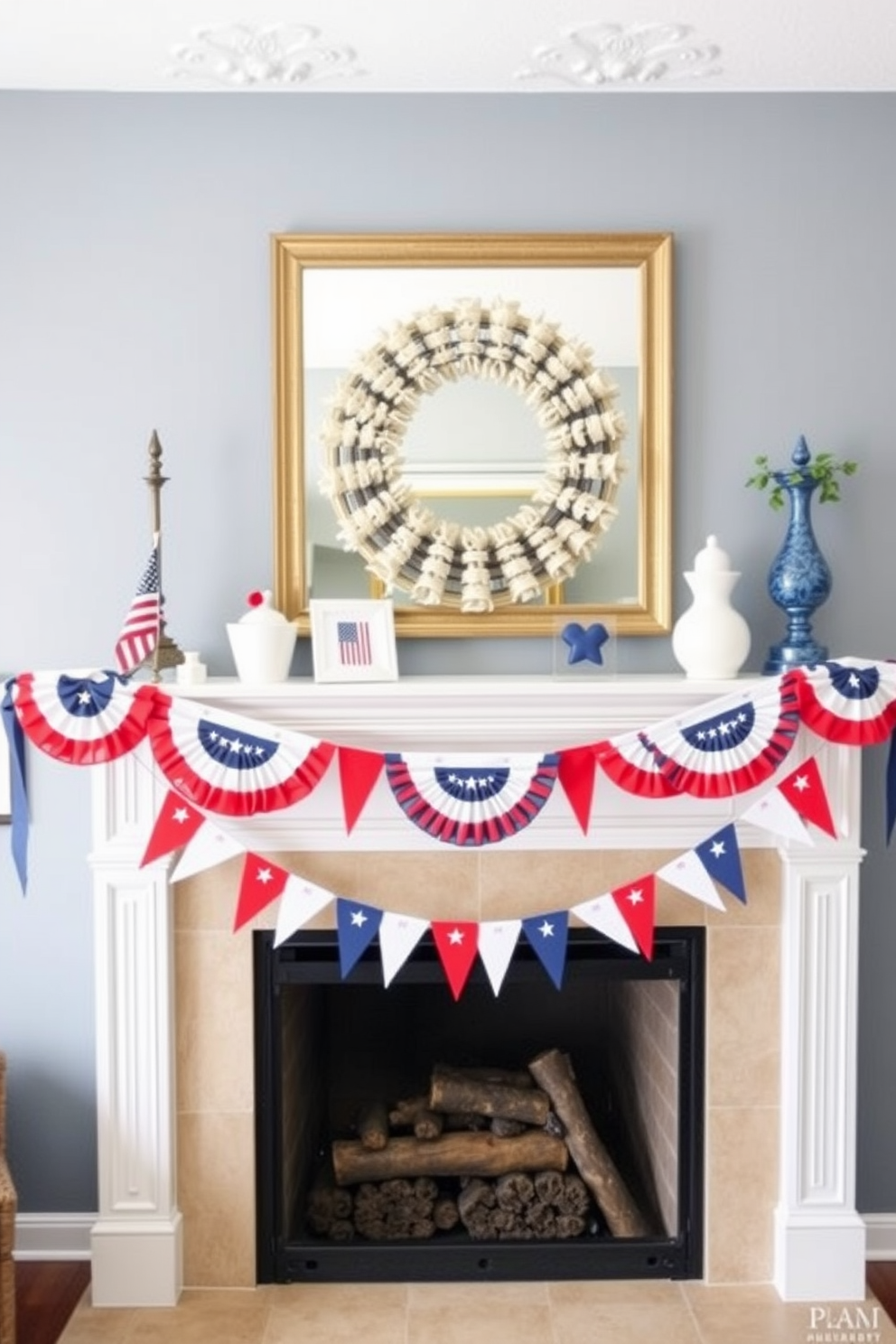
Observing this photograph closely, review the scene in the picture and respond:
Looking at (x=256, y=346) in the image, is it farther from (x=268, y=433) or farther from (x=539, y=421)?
(x=539, y=421)

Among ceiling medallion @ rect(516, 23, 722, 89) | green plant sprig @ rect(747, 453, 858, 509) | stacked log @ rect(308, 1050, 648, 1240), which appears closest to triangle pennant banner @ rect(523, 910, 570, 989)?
stacked log @ rect(308, 1050, 648, 1240)

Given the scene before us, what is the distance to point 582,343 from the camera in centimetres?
283

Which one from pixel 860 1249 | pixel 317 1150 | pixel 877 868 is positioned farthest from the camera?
pixel 317 1150

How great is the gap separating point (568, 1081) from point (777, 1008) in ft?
1.64

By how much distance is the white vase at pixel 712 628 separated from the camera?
8.75 ft

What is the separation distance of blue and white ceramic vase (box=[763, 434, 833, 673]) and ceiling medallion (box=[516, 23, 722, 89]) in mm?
802

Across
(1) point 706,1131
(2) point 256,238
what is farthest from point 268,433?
(1) point 706,1131

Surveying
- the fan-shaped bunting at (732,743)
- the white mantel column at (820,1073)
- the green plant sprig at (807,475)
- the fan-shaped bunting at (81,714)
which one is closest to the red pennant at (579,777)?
the fan-shaped bunting at (732,743)

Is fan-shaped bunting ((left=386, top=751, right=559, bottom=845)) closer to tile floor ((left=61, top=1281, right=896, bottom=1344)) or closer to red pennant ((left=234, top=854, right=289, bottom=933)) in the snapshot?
red pennant ((left=234, top=854, right=289, bottom=933))

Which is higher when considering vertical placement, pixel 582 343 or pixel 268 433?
pixel 582 343

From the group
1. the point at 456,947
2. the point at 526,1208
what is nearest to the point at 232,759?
the point at 456,947

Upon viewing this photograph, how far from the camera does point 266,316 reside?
2.82 m

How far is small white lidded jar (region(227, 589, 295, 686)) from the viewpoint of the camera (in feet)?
8.72

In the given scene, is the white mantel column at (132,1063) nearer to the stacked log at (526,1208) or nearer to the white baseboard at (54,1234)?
the white baseboard at (54,1234)
